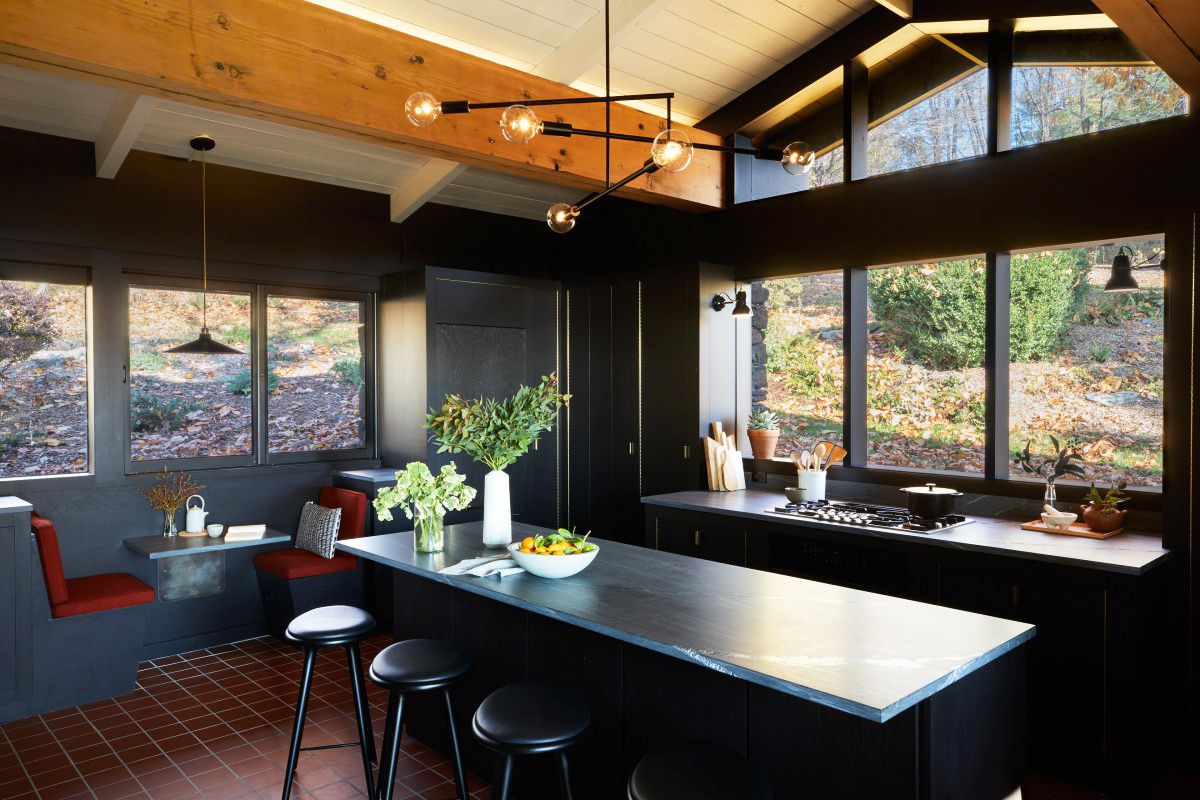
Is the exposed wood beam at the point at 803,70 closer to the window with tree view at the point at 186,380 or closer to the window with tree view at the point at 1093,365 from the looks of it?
the window with tree view at the point at 1093,365

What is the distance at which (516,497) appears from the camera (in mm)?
5555

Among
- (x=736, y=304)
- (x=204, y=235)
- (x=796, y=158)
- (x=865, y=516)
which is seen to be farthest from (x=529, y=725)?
(x=204, y=235)

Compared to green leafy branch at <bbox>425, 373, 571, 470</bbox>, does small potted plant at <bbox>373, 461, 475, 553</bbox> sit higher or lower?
lower

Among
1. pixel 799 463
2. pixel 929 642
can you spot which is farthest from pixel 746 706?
pixel 799 463

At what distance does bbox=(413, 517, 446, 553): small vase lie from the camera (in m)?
2.98

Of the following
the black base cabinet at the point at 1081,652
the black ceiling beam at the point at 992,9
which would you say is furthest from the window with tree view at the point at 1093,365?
the black base cabinet at the point at 1081,652

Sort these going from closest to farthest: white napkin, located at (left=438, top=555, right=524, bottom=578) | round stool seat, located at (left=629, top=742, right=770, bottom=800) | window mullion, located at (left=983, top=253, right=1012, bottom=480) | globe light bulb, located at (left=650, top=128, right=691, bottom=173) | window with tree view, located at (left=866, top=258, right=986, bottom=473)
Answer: round stool seat, located at (left=629, top=742, right=770, bottom=800)
globe light bulb, located at (left=650, top=128, right=691, bottom=173)
white napkin, located at (left=438, top=555, right=524, bottom=578)
window mullion, located at (left=983, top=253, right=1012, bottom=480)
window with tree view, located at (left=866, top=258, right=986, bottom=473)

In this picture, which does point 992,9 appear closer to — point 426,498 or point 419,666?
point 426,498

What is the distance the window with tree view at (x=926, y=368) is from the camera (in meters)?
5.07

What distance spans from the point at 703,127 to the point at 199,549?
156 inches

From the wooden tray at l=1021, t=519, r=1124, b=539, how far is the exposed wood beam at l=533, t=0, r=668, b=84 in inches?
113

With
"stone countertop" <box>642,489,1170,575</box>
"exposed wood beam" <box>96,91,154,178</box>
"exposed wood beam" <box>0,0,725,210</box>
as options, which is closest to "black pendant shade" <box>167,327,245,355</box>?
"exposed wood beam" <box>96,91,154,178</box>

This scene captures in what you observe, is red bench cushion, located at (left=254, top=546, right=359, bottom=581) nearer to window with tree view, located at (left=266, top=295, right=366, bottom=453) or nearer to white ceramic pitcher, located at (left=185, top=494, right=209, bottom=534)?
white ceramic pitcher, located at (left=185, top=494, right=209, bottom=534)

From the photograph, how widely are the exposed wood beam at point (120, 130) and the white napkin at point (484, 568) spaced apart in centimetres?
255
